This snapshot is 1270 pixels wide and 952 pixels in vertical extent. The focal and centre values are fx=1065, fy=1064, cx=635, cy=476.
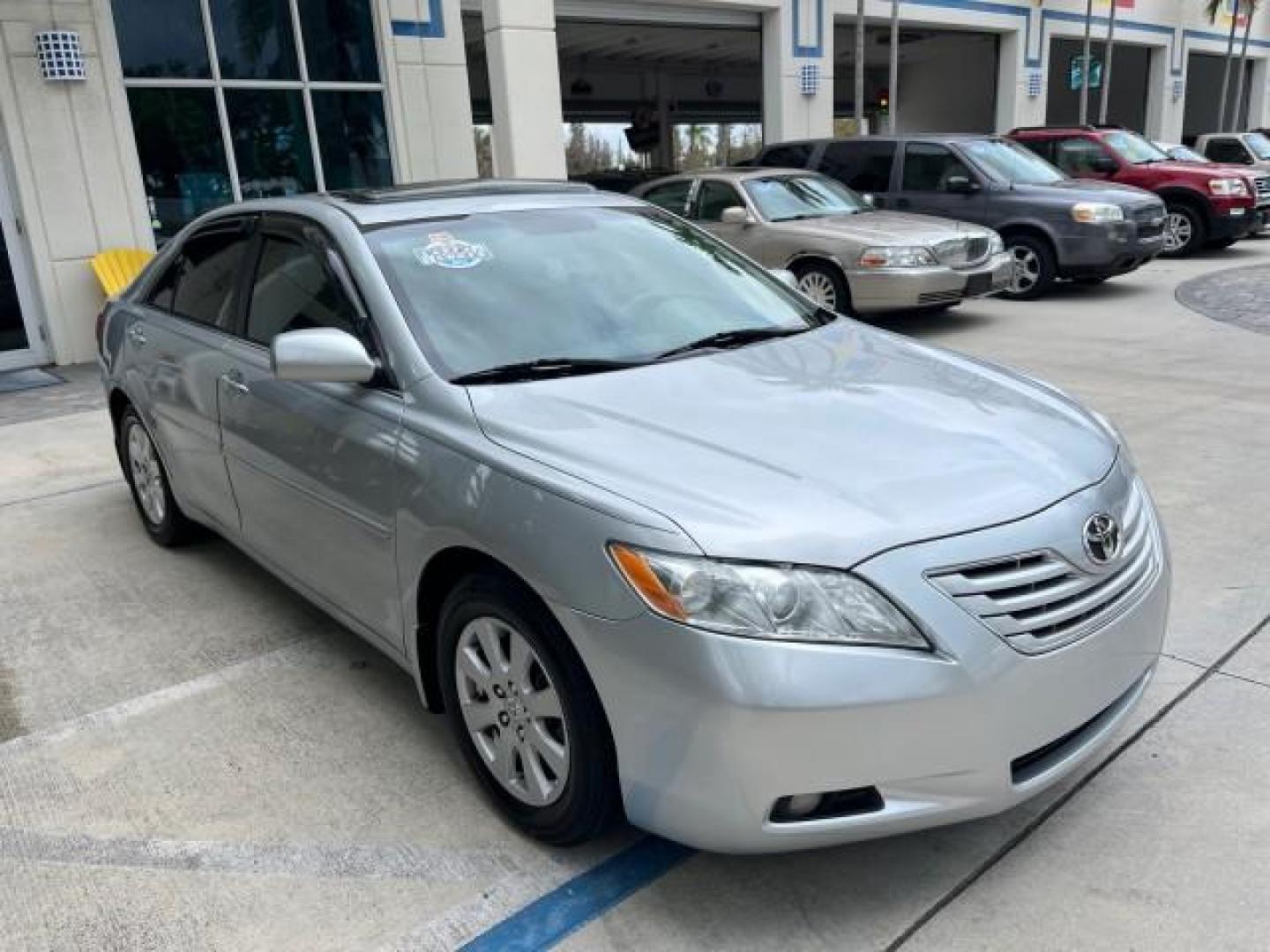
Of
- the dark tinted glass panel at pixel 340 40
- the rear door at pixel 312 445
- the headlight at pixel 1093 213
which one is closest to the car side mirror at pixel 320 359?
the rear door at pixel 312 445

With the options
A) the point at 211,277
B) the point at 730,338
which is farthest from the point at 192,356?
the point at 730,338

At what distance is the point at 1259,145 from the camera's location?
19031 millimetres

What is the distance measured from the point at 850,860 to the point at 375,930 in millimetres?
1137

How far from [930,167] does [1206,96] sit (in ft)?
95.4

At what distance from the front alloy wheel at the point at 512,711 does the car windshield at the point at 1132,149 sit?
47.8 feet

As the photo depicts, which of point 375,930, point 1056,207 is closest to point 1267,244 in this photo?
point 1056,207

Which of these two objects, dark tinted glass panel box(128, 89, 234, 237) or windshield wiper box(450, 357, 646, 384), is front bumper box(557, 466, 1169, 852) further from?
dark tinted glass panel box(128, 89, 234, 237)

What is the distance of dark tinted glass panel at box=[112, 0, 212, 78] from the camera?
1014 centimetres

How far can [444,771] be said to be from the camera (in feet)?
10.2

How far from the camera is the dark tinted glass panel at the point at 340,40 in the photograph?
36.7ft

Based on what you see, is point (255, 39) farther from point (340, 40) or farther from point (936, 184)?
point (936, 184)

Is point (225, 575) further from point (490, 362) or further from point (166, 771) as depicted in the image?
point (490, 362)

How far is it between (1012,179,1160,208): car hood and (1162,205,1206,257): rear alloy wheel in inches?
124

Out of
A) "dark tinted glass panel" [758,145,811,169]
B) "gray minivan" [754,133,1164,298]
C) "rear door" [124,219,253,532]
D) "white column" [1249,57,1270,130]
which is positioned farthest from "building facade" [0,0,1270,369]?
"white column" [1249,57,1270,130]
